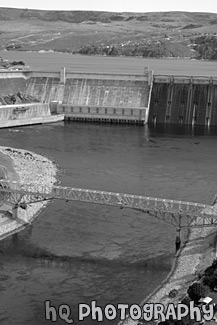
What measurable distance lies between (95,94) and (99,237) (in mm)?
41448

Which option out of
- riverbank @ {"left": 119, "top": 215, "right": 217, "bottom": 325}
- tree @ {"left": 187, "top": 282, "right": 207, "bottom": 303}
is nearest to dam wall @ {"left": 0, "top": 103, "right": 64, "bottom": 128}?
riverbank @ {"left": 119, "top": 215, "right": 217, "bottom": 325}

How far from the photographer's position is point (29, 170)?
42562 millimetres

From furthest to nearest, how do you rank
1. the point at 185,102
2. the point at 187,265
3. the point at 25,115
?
the point at 185,102 → the point at 25,115 → the point at 187,265

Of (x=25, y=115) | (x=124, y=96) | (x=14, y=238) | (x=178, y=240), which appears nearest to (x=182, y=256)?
(x=178, y=240)

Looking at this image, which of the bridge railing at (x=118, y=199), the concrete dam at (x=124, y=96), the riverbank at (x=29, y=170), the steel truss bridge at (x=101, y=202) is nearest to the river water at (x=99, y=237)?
the riverbank at (x=29, y=170)

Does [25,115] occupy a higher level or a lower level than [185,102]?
lower

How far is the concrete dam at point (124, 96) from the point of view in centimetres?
6738

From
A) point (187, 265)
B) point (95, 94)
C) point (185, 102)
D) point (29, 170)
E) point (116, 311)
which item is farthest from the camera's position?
point (95, 94)

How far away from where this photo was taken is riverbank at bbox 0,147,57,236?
33.6 metres

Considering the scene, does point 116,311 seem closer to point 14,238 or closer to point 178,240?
point 178,240

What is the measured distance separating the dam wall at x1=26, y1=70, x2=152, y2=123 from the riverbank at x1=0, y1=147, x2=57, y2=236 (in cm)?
2023

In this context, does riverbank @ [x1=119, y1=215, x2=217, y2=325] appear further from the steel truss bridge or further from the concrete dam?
the concrete dam

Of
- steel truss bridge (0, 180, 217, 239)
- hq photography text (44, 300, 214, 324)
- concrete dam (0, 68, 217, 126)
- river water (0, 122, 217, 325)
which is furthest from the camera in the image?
concrete dam (0, 68, 217, 126)

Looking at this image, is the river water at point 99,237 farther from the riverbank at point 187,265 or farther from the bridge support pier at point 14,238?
the riverbank at point 187,265
